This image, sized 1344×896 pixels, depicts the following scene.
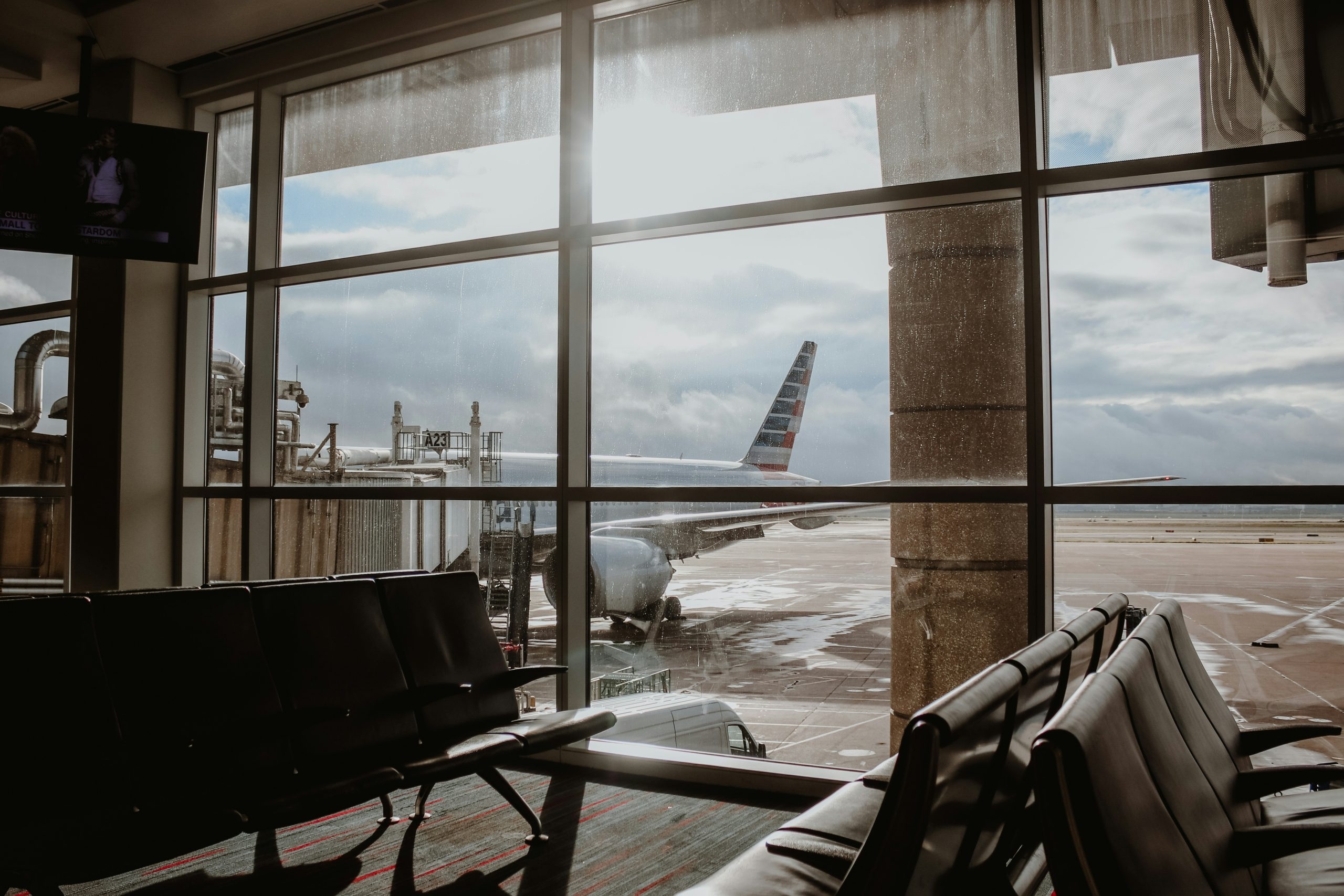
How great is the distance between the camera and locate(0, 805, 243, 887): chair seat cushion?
2002 millimetres

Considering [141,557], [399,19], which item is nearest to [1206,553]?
[399,19]

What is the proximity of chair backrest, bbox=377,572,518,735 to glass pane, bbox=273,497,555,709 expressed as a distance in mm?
800

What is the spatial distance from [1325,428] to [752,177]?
2415mm

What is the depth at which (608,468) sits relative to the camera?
429cm

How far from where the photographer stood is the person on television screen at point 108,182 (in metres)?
4.52

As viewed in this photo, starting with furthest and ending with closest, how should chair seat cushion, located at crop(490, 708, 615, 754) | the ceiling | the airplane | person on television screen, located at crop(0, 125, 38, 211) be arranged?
1. the ceiling
2. person on television screen, located at crop(0, 125, 38, 211)
3. the airplane
4. chair seat cushion, located at crop(490, 708, 615, 754)

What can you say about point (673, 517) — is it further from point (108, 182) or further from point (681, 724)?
point (108, 182)

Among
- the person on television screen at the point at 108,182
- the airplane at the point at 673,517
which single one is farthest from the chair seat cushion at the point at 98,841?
the person on television screen at the point at 108,182

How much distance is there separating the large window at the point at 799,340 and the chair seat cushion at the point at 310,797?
5.34 ft

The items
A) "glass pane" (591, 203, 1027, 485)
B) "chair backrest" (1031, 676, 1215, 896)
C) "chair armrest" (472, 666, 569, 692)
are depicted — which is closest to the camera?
"chair backrest" (1031, 676, 1215, 896)

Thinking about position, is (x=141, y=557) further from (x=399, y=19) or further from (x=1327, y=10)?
(x=1327, y=10)

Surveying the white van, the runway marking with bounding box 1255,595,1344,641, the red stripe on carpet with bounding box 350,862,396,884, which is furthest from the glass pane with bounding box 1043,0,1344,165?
the red stripe on carpet with bounding box 350,862,396,884

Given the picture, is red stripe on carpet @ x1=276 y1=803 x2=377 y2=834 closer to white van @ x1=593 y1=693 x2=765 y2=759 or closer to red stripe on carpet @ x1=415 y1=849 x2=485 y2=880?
red stripe on carpet @ x1=415 y1=849 x2=485 y2=880

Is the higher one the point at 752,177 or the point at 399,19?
the point at 399,19
